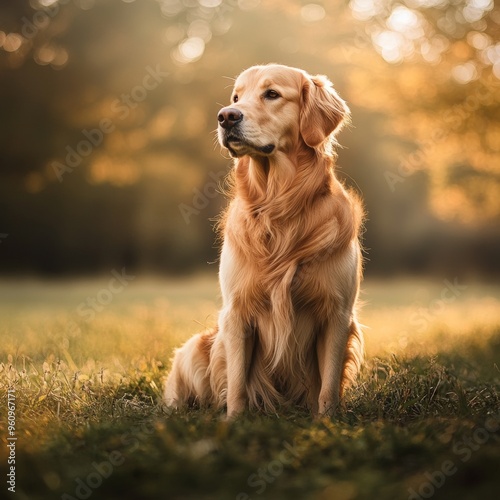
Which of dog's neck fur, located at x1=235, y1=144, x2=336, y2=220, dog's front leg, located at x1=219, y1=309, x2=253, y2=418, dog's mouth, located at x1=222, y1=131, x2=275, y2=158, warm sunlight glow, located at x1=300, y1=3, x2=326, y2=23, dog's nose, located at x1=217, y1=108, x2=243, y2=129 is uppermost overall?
warm sunlight glow, located at x1=300, y1=3, x2=326, y2=23

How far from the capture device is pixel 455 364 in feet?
18.7

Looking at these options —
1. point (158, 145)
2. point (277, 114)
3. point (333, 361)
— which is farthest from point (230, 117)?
point (158, 145)

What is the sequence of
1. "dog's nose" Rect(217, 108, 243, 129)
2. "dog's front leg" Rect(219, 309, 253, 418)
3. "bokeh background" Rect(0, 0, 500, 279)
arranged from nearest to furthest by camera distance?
1. "dog's nose" Rect(217, 108, 243, 129)
2. "dog's front leg" Rect(219, 309, 253, 418)
3. "bokeh background" Rect(0, 0, 500, 279)

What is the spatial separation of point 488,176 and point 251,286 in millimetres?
14695

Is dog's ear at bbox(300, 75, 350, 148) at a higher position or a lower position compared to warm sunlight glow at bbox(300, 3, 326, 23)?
lower

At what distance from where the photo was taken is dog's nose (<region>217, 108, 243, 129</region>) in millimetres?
4039

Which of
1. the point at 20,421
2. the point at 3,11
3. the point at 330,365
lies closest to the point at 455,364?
the point at 330,365

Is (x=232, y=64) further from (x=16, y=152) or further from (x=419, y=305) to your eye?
(x=419, y=305)

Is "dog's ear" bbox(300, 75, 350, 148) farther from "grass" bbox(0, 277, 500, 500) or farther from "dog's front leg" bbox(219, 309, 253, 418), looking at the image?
"grass" bbox(0, 277, 500, 500)

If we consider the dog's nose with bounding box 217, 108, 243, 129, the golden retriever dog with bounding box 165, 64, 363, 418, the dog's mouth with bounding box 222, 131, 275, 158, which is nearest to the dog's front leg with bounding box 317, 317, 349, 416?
the golden retriever dog with bounding box 165, 64, 363, 418

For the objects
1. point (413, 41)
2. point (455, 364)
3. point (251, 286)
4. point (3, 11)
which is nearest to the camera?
point (251, 286)

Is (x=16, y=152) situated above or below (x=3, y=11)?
below

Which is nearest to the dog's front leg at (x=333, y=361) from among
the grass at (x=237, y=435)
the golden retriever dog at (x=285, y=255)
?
the golden retriever dog at (x=285, y=255)

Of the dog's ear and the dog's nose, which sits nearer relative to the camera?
the dog's nose
